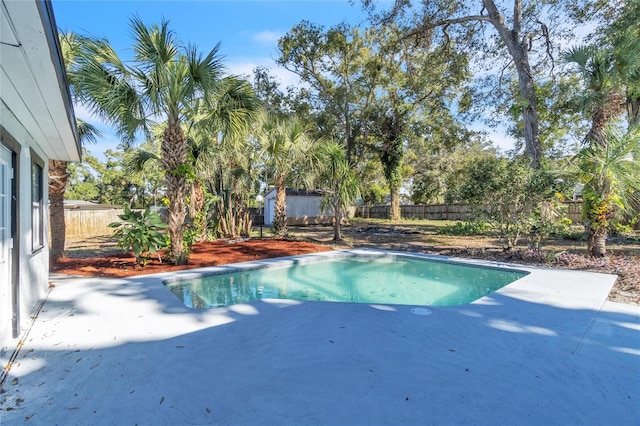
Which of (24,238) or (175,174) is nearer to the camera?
(24,238)

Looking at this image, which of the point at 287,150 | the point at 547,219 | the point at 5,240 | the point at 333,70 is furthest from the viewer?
the point at 333,70

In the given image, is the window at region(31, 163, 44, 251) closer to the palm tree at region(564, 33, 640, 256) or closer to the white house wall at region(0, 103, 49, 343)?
the white house wall at region(0, 103, 49, 343)

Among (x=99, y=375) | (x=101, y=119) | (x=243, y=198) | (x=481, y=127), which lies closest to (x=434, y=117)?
(x=481, y=127)

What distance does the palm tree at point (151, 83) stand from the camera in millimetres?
6086

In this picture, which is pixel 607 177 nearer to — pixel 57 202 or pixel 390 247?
pixel 390 247

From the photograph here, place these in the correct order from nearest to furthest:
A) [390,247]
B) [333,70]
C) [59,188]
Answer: [59,188] < [390,247] < [333,70]

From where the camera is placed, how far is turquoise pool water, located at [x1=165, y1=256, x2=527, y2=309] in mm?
5910

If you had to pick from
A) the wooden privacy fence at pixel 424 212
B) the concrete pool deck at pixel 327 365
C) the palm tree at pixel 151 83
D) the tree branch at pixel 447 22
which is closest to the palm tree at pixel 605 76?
the tree branch at pixel 447 22

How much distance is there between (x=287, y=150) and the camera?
11992 millimetres

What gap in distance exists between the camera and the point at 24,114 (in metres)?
3.65

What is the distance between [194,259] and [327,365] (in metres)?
6.38

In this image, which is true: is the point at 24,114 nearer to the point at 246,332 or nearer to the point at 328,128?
the point at 246,332

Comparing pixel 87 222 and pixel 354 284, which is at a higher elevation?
pixel 87 222

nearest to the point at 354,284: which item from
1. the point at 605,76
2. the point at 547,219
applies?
the point at 547,219
